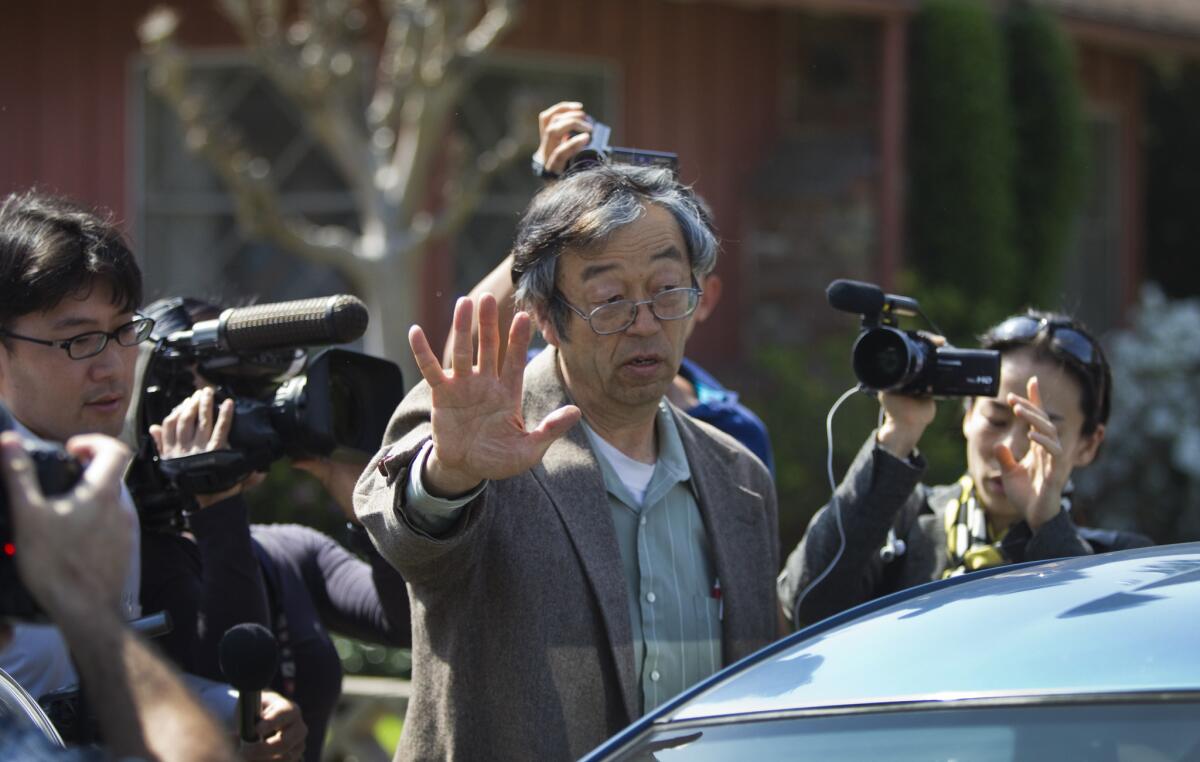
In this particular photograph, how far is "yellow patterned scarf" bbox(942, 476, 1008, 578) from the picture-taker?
313 cm

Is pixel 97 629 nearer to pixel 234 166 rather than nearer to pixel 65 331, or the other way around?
pixel 65 331

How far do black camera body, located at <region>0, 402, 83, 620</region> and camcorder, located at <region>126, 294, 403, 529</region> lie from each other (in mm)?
1010

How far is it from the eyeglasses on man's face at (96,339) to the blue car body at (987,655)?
4.39 feet

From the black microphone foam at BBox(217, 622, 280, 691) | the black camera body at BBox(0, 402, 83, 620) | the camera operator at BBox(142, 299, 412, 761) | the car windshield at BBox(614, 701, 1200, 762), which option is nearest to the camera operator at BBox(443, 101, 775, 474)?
the camera operator at BBox(142, 299, 412, 761)

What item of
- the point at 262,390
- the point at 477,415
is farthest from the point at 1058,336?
the point at 262,390

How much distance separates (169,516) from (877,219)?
7.07 meters

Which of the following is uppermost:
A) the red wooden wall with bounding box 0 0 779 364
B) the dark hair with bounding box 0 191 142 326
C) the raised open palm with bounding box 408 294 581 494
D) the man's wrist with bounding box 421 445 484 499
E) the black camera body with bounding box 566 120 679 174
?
the red wooden wall with bounding box 0 0 779 364

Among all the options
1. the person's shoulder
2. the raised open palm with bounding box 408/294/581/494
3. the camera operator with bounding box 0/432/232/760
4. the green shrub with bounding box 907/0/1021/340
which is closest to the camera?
the camera operator with bounding box 0/432/232/760

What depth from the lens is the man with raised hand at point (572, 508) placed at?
95.0 inches

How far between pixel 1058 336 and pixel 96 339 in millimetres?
2013

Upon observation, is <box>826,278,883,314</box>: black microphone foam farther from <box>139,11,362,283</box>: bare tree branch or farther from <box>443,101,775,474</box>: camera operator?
<box>139,11,362,283</box>: bare tree branch

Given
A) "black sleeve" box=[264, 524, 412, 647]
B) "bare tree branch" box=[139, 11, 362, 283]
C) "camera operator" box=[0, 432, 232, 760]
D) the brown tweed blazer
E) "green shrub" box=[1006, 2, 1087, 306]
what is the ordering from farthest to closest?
"green shrub" box=[1006, 2, 1087, 306], "bare tree branch" box=[139, 11, 362, 283], "black sleeve" box=[264, 524, 412, 647], the brown tweed blazer, "camera operator" box=[0, 432, 232, 760]

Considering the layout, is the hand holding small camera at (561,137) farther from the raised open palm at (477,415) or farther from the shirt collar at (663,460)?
the raised open palm at (477,415)

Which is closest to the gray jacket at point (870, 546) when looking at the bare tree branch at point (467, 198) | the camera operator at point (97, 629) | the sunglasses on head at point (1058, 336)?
the sunglasses on head at point (1058, 336)
